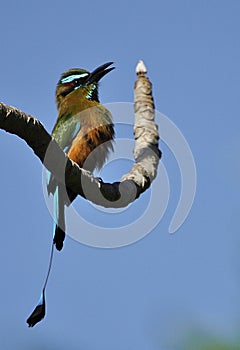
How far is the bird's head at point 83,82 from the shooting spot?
21.1 ft

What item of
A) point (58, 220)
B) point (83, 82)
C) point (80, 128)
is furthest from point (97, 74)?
point (58, 220)

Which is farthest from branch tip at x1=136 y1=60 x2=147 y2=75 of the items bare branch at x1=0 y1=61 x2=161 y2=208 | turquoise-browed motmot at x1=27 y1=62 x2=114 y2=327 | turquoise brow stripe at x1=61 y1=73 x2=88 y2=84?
turquoise brow stripe at x1=61 y1=73 x2=88 y2=84

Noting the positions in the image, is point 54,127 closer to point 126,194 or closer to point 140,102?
point 140,102

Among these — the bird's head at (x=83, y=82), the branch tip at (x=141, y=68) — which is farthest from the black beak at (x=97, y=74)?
the branch tip at (x=141, y=68)

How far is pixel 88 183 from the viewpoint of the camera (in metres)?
3.93

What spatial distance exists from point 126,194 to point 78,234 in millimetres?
895

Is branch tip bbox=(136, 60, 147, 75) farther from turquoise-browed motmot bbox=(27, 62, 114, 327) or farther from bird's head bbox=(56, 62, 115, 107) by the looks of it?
bird's head bbox=(56, 62, 115, 107)

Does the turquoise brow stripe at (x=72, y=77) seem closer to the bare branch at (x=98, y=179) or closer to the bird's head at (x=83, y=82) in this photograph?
the bird's head at (x=83, y=82)

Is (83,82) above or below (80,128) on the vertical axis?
above

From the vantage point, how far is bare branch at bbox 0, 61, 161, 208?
3330mm

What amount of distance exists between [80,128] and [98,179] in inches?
69.7

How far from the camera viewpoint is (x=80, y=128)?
5871mm

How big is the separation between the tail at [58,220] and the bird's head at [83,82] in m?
1.45

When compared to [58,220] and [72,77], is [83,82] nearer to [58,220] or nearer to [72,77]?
[72,77]
